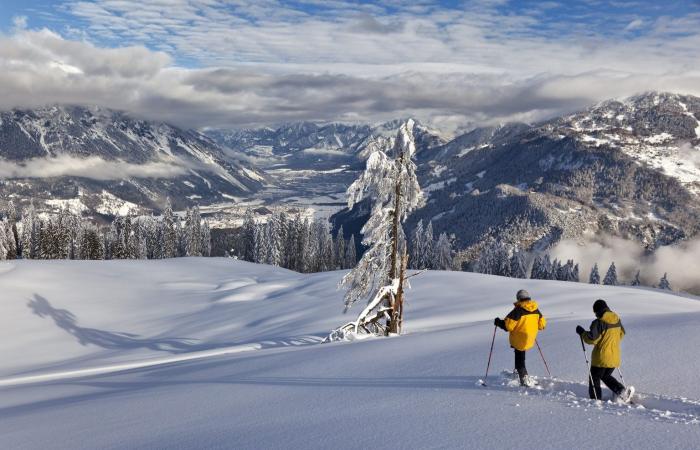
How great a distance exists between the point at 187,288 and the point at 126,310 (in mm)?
8620

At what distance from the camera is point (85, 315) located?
3462cm

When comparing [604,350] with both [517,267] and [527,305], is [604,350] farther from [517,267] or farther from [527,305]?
[517,267]

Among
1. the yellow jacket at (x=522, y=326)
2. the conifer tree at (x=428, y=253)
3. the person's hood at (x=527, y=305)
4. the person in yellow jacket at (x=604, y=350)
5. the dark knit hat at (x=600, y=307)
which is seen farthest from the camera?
the conifer tree at (x=428, y=253)

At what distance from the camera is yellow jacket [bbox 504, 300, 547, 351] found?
9.51 m

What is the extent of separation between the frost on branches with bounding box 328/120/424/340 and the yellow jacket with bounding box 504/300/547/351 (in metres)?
11.5

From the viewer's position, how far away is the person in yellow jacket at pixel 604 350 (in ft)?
27.5

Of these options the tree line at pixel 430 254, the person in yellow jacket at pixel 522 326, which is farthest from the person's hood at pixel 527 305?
the tree line at pixel 430 254

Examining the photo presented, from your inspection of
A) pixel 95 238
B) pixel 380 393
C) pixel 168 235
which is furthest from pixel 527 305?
pixel 168 235

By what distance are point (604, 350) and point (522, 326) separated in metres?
1.53

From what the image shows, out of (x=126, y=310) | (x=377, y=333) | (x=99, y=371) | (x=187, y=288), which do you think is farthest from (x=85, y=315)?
(x=377, y=333)

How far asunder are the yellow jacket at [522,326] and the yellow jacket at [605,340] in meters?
1.06

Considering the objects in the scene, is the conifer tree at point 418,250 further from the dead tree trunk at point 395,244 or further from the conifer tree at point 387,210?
the dead tree trunk at point 395,244

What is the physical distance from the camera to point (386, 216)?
69.5ft

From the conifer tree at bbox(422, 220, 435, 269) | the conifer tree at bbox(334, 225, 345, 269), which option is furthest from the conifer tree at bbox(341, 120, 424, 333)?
the conifer tree at bbox(334, 225, 345, 269)
